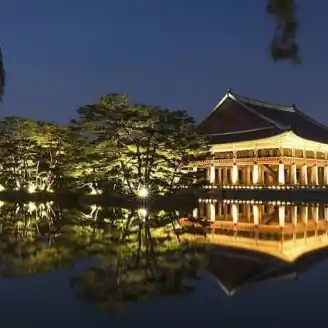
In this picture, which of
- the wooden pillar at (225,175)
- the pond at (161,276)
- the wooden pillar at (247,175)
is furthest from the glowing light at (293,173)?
the pond at (161,276)

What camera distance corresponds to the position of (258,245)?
39.7ft

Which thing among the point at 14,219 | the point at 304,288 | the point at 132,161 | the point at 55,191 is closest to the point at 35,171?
the point at 55,191

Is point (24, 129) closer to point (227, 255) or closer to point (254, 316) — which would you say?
point (227, 255)

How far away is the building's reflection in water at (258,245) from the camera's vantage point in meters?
8.62

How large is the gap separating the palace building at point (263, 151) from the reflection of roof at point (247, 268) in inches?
905

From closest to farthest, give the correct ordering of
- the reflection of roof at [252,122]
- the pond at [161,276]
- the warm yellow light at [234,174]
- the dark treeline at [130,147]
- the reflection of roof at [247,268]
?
the pond at [161,276] → the reflection of roof at [247,268] → the dark treeline at [130,147] → the warm yellow light at [234,174] → the reflection of roof at [252,122]

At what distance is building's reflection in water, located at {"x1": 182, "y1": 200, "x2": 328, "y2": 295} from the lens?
8.62m

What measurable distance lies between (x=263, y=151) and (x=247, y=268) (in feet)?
99.4

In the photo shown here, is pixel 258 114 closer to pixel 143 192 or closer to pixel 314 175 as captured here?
pixel 314 175

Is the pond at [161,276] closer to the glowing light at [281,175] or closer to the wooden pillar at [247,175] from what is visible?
the glowing light at [281,175]

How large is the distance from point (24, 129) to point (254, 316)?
28749mm

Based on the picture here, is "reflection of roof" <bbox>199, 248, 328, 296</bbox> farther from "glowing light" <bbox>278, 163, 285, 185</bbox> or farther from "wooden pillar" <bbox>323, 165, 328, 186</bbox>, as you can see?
"wooden pillar" <bbox>323, 165, 328, 186</bbox>

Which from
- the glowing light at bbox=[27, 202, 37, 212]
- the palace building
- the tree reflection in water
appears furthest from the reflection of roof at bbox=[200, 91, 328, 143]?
the tree reflection in water

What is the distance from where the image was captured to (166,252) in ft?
35.2
